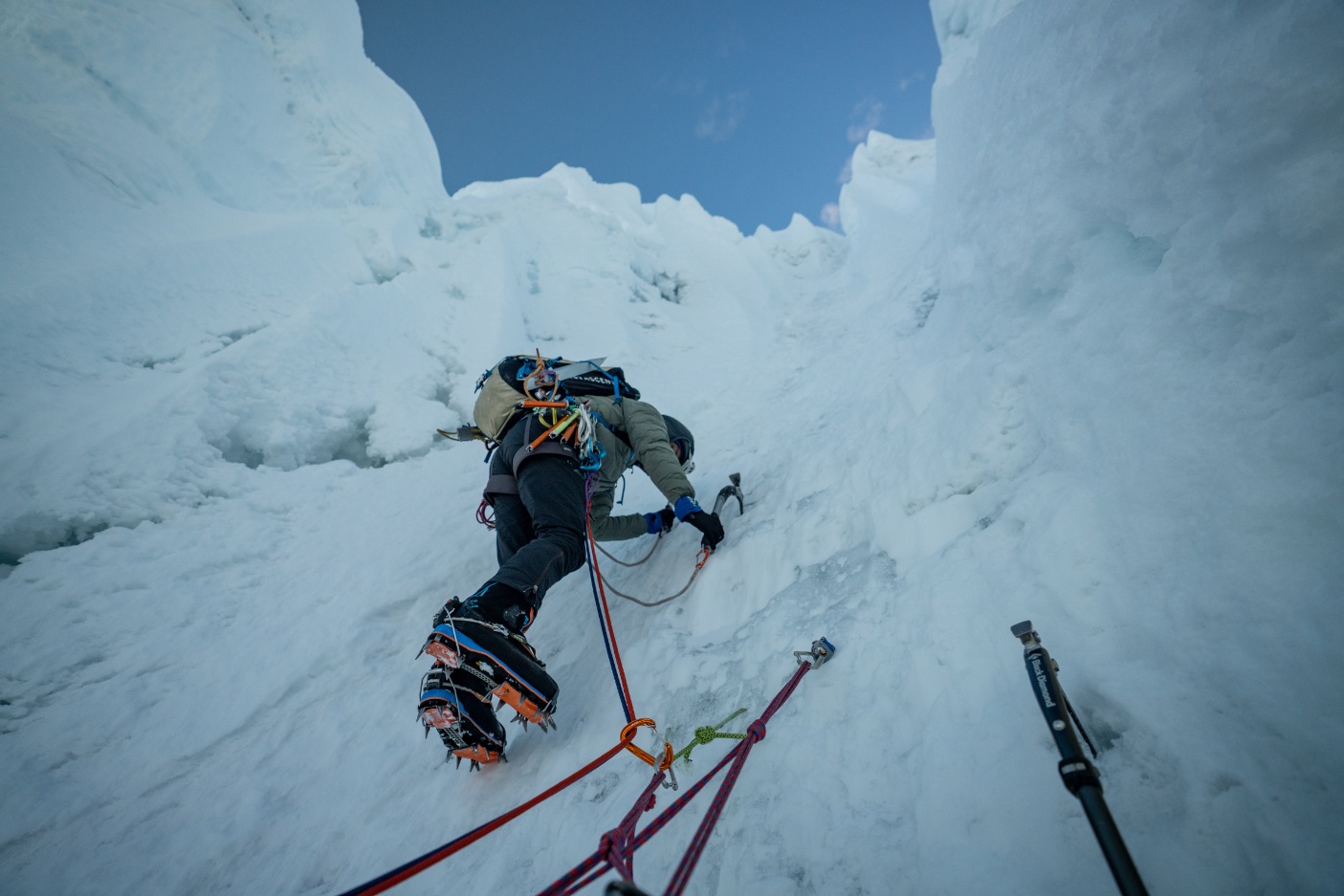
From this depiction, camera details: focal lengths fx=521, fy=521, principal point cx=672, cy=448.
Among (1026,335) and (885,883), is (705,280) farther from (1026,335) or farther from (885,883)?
(885,883)

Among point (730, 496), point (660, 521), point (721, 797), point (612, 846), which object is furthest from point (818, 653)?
point (660, 521)

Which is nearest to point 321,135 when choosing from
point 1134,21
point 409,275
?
point 409,275

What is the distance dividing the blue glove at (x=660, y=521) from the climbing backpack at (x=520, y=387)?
0.85 meters

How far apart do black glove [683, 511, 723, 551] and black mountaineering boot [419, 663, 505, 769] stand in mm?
1270

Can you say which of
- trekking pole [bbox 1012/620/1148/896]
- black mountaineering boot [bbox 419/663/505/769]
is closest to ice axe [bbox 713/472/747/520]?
black mountaineering boot [bbox 419/663/505/769]

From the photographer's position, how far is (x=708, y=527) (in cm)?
274

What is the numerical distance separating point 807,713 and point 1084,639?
2.54 feet

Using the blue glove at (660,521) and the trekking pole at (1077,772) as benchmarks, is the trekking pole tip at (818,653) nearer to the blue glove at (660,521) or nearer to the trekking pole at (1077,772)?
the trekking pole at (1077,772)

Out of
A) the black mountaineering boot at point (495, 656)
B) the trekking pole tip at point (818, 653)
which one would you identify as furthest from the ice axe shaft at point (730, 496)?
the black mountaineering boot at point (495, 656)

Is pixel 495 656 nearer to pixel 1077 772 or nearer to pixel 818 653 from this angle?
pixel 818 653

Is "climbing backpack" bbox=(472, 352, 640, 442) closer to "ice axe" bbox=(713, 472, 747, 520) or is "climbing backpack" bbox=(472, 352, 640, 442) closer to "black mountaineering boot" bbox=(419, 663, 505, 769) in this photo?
"ice axe" bbox=(713, 472, 747, 520)

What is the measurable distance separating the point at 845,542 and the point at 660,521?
4.24ft

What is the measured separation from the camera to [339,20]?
9.16 metres

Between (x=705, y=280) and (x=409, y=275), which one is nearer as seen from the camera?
(x=409, y=275)
